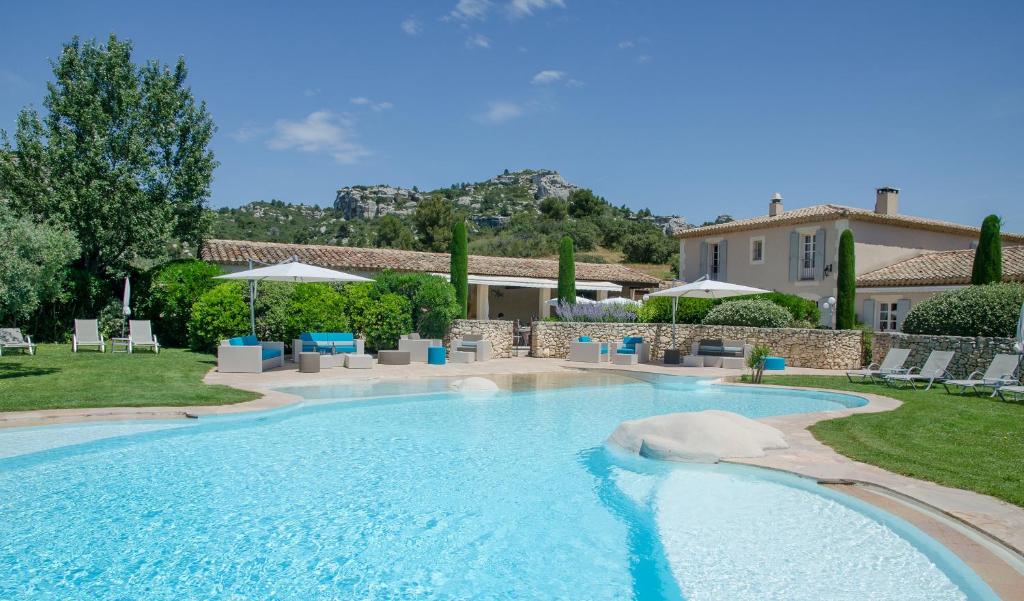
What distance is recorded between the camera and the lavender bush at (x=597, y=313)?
25.9m

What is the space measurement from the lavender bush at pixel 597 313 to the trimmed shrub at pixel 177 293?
44.2 feet

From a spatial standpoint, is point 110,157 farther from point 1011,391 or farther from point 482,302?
point 1011,391

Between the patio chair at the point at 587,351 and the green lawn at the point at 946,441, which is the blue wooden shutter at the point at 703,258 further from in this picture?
the green lawn at the point at 946,441

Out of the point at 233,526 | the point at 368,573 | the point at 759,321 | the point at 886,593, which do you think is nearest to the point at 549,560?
the point at 368,573

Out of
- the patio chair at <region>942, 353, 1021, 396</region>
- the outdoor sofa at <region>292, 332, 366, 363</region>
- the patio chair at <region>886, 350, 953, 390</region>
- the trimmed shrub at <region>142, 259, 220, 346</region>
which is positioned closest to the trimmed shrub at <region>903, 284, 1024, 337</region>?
the patio chair at <region>886, 350, 953, 390</region>

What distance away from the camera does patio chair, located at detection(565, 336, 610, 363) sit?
23.3 meters

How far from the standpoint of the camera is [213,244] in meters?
30.8

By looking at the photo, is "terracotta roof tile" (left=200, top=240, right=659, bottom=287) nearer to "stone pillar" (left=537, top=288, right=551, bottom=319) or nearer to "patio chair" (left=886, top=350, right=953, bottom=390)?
"stone pillar" (left=537, top=288, right=551, bottom=319)

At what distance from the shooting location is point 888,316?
29188 mm

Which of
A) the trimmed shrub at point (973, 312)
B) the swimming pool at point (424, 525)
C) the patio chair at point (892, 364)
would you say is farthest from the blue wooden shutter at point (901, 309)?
the swimming pool at point (424, 525)

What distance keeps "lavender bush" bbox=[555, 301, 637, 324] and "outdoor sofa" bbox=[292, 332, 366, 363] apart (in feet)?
30.9

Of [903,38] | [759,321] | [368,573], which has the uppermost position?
[903,38]

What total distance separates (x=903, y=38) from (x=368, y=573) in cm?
2407

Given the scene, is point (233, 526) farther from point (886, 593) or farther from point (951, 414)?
point (951, 414)
